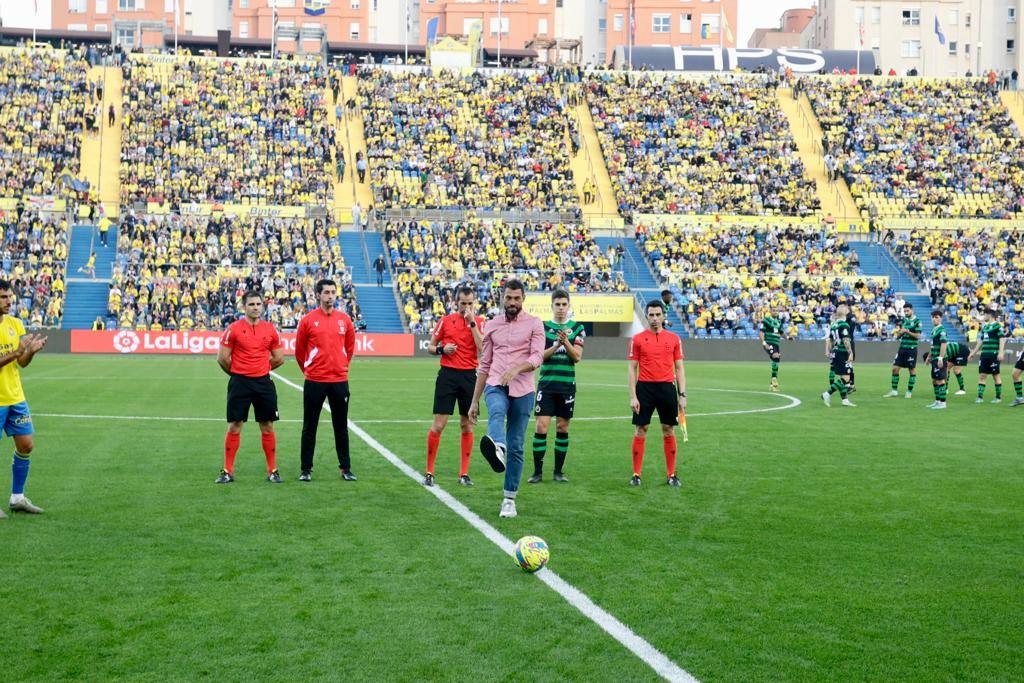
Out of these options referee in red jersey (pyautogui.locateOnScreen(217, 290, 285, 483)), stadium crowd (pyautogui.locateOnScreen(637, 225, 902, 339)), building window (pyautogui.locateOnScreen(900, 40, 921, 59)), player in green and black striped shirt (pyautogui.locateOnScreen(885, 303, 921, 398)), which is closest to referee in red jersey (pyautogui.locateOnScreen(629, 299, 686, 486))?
referee in red jersey (pyautogui.locateOnScreen(217, 290, 285, 483))

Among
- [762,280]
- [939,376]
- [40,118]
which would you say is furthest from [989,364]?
[40,118]

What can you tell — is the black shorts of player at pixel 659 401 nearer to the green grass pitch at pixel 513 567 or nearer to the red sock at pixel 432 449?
the green grass pitch at pixel 513 567

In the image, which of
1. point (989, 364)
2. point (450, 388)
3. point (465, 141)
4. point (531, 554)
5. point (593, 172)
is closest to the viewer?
point (531, 554)

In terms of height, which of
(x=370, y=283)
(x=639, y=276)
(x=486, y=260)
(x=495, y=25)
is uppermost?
(x=495, y=25)

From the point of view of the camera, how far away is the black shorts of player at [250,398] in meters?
12.8

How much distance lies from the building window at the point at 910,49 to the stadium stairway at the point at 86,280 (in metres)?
78.6

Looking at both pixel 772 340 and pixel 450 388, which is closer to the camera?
pixel 450 388

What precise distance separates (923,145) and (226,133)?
38.8 metres

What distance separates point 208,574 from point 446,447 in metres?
8.19

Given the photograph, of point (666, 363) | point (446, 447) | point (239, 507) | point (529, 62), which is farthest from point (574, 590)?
point (529, 62)

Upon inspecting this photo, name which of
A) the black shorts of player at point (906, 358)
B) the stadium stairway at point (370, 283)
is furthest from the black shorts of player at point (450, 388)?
the stadium stairway at point (370, 283)

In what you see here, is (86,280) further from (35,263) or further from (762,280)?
(762,280)

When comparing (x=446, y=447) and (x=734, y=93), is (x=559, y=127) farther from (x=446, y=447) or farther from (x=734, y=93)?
(x=446, y=447)

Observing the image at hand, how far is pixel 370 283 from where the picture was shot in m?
53.0
